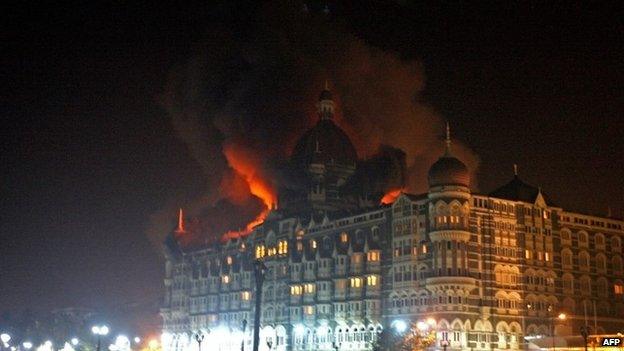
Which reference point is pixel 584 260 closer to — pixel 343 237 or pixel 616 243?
pixel 616 243

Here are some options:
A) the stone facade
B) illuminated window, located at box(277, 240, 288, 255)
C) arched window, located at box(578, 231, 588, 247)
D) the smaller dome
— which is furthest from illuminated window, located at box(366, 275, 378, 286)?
arched window, located at box(578, 231, 588, 247)

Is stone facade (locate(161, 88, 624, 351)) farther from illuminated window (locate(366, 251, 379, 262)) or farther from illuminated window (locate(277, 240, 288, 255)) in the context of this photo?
illuminated window (locate(277, 240, 288, 255))

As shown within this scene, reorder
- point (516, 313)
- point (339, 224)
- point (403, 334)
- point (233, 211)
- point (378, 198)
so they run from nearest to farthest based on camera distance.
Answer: point (403, 334)
point (516, 313)
point (339, 224)
point (378, 198)
point (233, 211)

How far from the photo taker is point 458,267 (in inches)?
4006

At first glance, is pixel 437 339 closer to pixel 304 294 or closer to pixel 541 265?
pixel 541 265

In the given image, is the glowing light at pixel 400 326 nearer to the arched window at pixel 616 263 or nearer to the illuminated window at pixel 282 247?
the illuminated window at pixel 282 247

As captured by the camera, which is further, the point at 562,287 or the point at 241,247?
the point at 241,247

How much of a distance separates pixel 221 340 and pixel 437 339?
162 ft

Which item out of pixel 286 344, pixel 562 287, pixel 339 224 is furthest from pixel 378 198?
pixel 562 287

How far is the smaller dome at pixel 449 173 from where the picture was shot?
338 ft

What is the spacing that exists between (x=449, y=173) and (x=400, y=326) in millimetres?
18959

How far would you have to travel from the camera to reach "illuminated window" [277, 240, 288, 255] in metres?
130

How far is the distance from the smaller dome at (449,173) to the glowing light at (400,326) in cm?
1686

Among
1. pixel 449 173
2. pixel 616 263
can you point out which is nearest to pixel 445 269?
pixel 449 173
